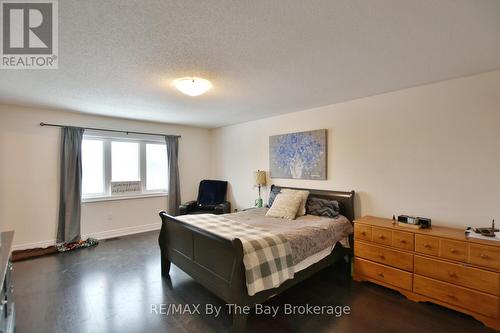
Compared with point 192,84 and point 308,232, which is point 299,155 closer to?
point 308,232

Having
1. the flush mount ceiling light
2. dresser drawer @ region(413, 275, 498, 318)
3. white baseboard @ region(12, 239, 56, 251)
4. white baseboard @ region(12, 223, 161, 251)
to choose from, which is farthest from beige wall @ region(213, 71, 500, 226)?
white baseboard @ region(12, 239, 56, 251)

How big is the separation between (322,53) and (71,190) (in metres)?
4.44

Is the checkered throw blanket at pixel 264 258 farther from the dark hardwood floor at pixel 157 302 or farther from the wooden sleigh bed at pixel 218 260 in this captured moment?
the dark hardwood floor at pixel 157 302

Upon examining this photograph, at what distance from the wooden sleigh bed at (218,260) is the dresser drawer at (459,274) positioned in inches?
34.9

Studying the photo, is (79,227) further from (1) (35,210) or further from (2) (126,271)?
(2) (126,271)

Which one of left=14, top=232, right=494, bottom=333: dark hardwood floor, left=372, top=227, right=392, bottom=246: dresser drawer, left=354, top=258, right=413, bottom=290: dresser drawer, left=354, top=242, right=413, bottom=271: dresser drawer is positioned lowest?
left=14, top=232, right=494, bottom=333: dark hardwood floor

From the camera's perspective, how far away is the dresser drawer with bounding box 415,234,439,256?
2.26 metres

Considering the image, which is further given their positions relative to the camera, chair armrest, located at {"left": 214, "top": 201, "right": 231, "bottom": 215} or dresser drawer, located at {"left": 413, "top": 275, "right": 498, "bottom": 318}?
chair armrest, located at {"left": 214, "top": 201, "right": 231, "bottom": 215}

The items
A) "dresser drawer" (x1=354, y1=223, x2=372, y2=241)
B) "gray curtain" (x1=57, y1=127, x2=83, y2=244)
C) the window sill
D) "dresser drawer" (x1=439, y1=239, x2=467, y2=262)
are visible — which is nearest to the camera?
"dresser drawer" (x1=439, y1=239, x2=467, y2=262)

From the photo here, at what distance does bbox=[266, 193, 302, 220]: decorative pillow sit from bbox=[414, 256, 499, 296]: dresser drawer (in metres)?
1.48

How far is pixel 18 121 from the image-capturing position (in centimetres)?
366

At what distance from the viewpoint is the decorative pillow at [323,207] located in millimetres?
3260

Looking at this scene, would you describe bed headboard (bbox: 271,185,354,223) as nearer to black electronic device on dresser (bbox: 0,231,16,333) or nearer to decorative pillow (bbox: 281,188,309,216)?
decorative pillow (bbox: 281,188,309,216)

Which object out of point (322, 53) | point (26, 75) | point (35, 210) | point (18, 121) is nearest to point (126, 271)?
point (35, 210)
